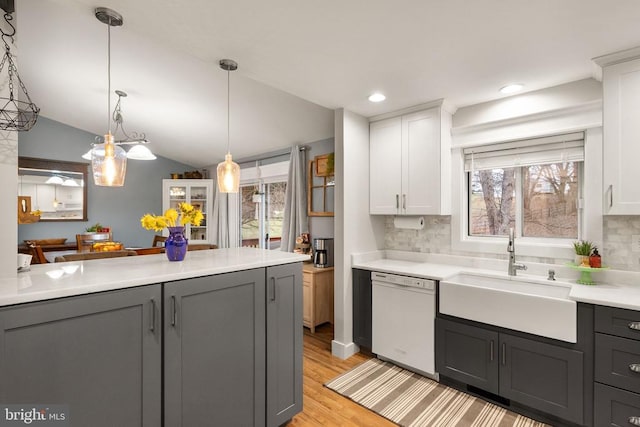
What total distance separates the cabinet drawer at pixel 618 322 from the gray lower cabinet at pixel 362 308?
1.62 metres

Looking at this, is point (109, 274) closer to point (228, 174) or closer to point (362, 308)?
point (228, 174)

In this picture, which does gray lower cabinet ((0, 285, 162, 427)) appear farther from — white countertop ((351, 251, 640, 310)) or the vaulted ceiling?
white countertop ((351, 251, 640, 310))

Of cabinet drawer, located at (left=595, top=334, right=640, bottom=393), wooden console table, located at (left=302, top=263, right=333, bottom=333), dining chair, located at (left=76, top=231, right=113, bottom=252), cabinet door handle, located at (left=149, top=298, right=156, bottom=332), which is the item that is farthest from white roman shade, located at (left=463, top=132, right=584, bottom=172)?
dining chair, located at (left=76, top=231, right=113, bottom=252)

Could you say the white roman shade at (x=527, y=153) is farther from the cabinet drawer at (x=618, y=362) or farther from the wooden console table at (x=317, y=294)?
the wooden console table at (x=317, y=294)

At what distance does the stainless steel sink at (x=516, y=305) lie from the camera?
1934 mm

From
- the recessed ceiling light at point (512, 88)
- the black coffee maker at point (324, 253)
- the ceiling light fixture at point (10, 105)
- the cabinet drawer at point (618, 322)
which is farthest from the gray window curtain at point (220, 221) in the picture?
the cabinet drawer at point (618, 322)

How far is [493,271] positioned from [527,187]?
797mm

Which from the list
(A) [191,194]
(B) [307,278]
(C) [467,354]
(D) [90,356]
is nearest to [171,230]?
(D) [90,356]

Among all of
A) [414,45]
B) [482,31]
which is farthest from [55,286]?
[482,31]

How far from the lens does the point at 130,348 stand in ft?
4.41

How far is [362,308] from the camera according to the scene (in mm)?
2975

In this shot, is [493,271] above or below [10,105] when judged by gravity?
below

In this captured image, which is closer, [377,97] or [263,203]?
[377,97]

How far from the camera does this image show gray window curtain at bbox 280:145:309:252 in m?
4.21
